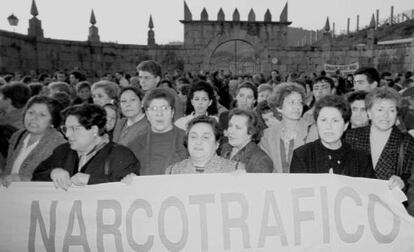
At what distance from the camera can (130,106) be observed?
5.03 meters

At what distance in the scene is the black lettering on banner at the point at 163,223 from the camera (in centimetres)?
355

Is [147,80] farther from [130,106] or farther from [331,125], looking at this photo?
[331,125]

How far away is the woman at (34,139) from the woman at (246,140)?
1.78 metres

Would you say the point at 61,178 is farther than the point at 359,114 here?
No

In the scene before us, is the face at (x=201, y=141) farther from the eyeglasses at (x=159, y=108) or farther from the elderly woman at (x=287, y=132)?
the elderly woman at (x=287, y=132)

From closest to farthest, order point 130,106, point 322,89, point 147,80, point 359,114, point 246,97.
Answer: point 359,114
point 130,106
point 246,97
point 147,80
point 322,89

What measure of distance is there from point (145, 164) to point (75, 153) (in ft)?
2.56

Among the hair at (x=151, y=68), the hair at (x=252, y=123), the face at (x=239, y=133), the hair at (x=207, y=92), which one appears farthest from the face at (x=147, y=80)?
the face at (x=239, y=133)

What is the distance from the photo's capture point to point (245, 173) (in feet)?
11.7

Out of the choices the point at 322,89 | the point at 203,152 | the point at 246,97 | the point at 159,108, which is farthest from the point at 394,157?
the point at 322,89

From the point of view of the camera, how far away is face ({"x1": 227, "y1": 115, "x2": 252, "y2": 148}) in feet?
13.2

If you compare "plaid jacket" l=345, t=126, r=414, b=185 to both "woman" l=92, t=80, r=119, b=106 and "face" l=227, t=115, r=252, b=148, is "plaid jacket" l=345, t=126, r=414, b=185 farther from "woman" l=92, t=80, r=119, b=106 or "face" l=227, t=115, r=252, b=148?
"woman" l=92, t=80, r=119, b=106

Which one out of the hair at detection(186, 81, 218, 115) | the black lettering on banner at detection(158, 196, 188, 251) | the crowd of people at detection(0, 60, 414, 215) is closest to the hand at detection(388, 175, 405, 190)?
the crowd of people at detection(0, 60, 414, 215)

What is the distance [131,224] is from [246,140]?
1340mm
